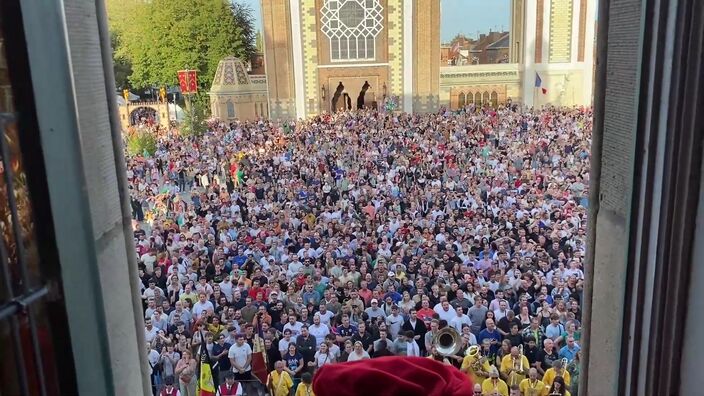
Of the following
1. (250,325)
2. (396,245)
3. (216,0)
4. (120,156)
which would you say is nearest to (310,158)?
(396,245)

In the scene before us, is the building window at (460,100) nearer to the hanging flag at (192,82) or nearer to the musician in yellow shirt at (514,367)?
the hanging flag at (192,82)

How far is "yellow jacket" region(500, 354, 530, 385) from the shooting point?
5594 millimetres

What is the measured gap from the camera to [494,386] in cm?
544

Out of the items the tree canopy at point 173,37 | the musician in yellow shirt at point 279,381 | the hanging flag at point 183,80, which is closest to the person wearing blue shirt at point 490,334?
the musician in yellow shirt at point 279,381

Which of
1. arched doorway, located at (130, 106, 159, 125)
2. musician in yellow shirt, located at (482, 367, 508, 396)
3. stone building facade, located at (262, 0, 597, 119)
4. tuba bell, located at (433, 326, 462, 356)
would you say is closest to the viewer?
musician in yellow shirt, located at (482, 367, 508, 396)

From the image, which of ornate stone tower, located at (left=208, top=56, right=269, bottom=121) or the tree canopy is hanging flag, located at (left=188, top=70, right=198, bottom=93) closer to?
ornate stone tower, located at (left=208, top=56, right=269, bottom=121)

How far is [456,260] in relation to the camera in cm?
886

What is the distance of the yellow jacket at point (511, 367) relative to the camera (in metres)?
5.59

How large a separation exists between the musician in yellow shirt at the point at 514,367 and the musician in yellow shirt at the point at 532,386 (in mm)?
120

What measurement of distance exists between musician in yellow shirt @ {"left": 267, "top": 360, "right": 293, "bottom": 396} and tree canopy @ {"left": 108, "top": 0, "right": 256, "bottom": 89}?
3279 centimetres

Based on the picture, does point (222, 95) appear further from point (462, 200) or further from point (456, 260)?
point (456, 260)

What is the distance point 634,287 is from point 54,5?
1.85 meters

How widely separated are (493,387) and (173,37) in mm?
34613

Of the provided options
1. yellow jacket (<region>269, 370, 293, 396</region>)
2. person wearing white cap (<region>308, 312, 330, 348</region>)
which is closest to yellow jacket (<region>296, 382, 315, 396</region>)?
yellow jacket (<region>269, 370, 293, 396</region>)
